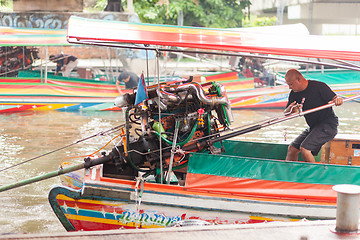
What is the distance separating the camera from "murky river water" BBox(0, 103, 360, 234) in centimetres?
675

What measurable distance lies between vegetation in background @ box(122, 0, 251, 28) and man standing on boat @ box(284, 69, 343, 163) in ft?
64.1

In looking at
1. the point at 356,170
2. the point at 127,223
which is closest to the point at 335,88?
the point at 356,170

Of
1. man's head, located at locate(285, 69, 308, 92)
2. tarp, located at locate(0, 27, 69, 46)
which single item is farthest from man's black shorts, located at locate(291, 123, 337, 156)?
tarp, located at locate(0, 27, 69, 46)

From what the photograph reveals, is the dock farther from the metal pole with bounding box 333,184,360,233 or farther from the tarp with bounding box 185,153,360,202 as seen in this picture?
the tarp with bounding box 185,153,360,202

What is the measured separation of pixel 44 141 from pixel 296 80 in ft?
23.1

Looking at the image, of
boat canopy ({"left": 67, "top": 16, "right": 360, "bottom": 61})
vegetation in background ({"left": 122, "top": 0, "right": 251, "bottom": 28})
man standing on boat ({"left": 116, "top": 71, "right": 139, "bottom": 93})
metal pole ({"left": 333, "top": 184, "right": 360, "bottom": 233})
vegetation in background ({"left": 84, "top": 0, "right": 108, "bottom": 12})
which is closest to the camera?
metal pole ({"left": 333, "top": 184, "right": 360, "bottom": 233})

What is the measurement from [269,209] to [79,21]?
2.99 meters

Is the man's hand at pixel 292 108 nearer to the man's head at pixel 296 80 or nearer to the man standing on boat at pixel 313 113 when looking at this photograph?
the man standing on boat at pixel 313 113

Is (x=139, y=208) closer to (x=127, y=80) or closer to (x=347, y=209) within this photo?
(x=347, y=209)

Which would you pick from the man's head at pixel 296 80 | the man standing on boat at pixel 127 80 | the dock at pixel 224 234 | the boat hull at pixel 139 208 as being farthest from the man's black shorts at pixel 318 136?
the man standing on boat at pixel 127 80

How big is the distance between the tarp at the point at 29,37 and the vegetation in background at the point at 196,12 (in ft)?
34.7

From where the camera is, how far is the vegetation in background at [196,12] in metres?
25.5

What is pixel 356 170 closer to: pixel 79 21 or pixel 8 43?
pixel 79 21

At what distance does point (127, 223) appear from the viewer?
18.0 feet
